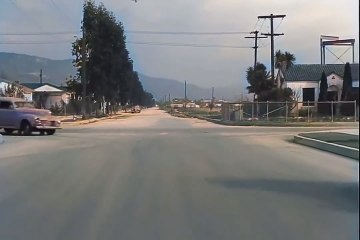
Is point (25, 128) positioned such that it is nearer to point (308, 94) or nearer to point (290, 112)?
point (290, 112)

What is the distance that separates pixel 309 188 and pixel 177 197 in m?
2.67

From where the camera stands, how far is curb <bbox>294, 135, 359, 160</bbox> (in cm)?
1646

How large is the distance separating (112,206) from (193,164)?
6192mm

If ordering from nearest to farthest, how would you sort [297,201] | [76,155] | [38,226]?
[38,226] < [297,201] < [76,155]

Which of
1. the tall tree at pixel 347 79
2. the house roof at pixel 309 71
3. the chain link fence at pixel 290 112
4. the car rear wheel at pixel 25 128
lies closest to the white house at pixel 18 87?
the house roof at pixel 309 71

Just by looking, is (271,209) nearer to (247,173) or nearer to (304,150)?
(247,173)

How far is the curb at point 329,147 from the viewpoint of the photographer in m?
16.5

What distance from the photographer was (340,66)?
65.6 meters

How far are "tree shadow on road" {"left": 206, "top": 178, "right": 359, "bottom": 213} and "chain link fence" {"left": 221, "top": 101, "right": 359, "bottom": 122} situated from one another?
3350 cm

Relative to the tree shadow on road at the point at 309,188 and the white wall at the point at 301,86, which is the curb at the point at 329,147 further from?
the white wall at the point at 301,86

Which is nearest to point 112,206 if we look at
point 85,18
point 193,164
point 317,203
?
point 317,203

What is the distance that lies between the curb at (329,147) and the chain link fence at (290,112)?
70.7ft

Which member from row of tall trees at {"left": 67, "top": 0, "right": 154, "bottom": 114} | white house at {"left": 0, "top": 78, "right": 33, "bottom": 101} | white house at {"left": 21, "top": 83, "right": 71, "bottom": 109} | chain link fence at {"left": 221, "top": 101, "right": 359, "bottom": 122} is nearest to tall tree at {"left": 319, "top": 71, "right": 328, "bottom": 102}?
chain link fence at {"left": 221, "top": 101, "right": 359, "bottom": 122}

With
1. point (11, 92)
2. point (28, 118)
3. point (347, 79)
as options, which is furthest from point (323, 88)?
point (28, 118)
